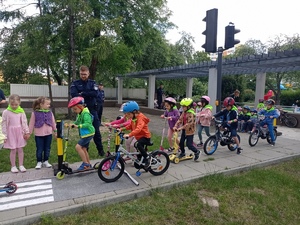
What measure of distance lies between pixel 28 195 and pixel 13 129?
150 cm

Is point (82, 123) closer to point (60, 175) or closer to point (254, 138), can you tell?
point (60, 175)

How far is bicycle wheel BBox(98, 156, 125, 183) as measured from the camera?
396cm

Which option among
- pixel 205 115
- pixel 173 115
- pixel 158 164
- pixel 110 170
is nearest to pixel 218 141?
pixel 205 115

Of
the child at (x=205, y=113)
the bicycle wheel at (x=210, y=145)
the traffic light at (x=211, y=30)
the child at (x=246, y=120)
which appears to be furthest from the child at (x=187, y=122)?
the child at (x=246, y=120)

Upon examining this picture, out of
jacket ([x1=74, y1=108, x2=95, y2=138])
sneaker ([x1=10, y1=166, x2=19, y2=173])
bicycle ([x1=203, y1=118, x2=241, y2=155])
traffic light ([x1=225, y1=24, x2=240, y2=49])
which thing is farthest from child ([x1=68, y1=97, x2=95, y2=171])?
traffic light ([x1=225, y1=24, x2=240, y2=49])

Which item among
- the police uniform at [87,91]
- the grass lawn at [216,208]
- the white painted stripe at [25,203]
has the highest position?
the police uniform at [87,91]

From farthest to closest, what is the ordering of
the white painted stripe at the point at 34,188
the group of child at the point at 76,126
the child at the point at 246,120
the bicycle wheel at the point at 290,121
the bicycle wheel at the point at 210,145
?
1. the bicycle wheel at the point at 290,121
2. the child at the point at 246,120
3. the bicycle wheel at the point at 210,145
4. the group of child at the point at 76,126
5. the white painted stripe at the point at 34,188

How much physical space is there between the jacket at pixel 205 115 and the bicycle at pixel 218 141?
52 centimetres

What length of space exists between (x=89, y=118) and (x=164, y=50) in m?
16.4

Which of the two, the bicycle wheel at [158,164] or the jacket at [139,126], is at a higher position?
the jacket at [139,126]

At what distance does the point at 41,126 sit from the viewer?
187 inches

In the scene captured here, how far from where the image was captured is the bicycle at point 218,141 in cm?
614

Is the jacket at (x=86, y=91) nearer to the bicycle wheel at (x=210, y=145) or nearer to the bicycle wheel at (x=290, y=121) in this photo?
the bicycle wheel at (x=210, y=145)

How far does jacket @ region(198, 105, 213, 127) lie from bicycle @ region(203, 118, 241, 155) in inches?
20.6
